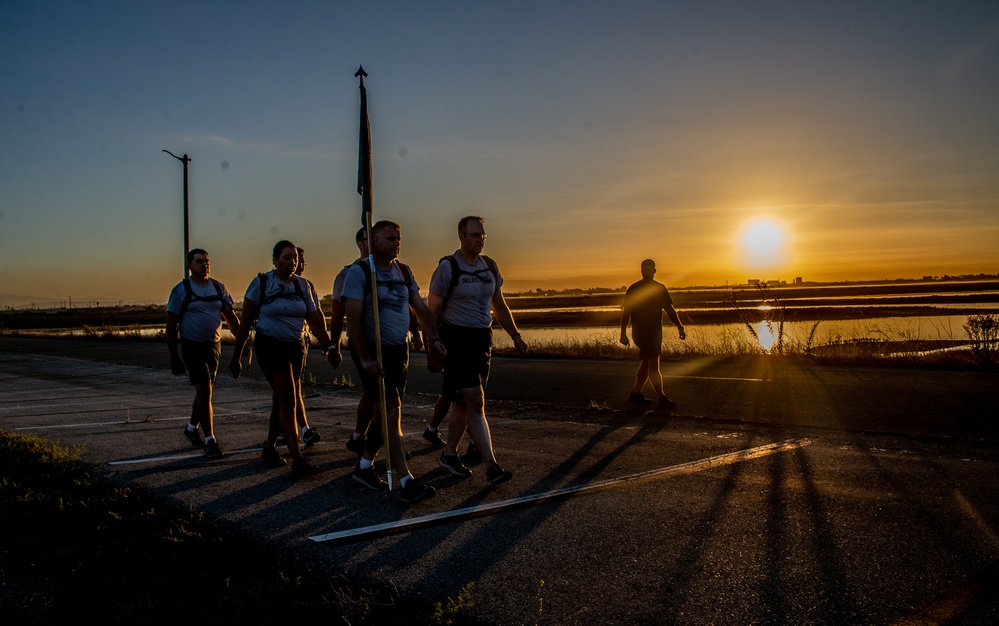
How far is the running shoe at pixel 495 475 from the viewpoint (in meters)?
5.47

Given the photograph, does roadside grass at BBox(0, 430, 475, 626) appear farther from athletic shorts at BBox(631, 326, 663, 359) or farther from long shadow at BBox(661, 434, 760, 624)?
athletic shorts at BBox(631, 326, 663, 359)

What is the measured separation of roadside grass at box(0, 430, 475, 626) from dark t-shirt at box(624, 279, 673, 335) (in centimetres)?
638

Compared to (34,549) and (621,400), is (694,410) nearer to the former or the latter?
(621,400)

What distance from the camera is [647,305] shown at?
9.64m

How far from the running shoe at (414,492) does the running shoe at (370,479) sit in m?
0.33

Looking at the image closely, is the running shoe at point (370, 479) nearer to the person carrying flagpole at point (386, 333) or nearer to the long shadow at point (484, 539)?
the person carrying flagpole at point (386, 333)

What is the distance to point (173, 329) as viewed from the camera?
714cm

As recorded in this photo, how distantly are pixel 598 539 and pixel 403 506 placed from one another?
153 cm

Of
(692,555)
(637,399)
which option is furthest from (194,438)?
(637,399)

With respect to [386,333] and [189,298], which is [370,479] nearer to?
[386,333]

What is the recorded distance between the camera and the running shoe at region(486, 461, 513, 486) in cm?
547

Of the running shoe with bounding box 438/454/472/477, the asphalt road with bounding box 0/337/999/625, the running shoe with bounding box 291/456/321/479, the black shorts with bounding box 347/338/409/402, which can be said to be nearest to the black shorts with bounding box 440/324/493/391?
the black shorts with bounding box 347/338/409/402

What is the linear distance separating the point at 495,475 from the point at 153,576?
248 cm

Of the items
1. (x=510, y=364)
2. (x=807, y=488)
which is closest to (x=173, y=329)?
(x=807, y=488)
